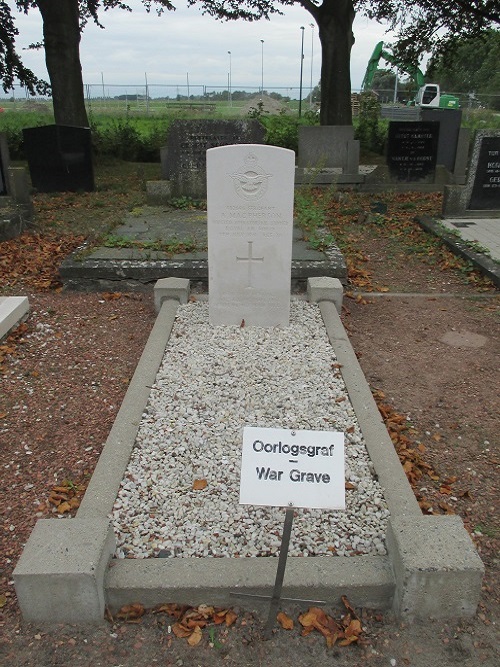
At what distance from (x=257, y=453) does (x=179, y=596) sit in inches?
30.1

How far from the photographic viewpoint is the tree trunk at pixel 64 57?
1230 cm

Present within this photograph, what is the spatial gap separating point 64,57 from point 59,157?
10.2 ft

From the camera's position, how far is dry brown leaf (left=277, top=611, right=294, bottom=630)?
230cm

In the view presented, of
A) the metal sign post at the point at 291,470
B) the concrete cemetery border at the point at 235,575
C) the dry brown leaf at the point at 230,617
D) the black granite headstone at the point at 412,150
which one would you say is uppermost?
the black granite headstone at the point at 412,150

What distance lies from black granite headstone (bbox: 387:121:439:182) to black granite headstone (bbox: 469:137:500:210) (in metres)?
3.18

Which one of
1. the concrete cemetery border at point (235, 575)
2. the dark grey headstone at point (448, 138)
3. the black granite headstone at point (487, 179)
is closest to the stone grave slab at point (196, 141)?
the black granite headstone at point (487, 179)

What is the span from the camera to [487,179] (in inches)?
355

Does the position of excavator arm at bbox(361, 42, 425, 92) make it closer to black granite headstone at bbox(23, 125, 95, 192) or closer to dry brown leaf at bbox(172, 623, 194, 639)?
black granite headstone at bbox(23, 125, 95, 192)

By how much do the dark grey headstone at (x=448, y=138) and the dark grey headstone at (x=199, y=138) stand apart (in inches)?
231

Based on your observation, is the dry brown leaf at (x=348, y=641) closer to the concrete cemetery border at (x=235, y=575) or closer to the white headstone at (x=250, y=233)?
the concrete cemetery border at (x=235, y=575)

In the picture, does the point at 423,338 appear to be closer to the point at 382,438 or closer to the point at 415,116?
the point at 382,438

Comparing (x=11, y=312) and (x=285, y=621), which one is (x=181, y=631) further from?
(x=11, y=312)

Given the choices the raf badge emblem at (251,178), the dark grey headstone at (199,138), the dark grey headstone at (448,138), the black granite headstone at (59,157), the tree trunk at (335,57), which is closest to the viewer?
the raf badge emblem at (251,178)

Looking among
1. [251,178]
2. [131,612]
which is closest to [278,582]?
[131,612]
